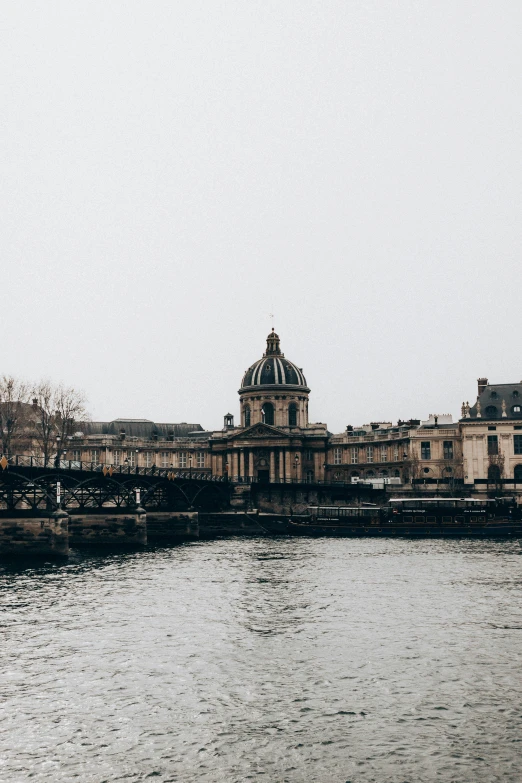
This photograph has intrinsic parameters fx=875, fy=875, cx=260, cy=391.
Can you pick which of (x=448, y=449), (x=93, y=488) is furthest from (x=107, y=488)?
(x=448, y=449)

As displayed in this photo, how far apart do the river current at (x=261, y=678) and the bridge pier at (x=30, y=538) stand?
9880 millimetres

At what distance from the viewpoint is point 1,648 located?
40.0m

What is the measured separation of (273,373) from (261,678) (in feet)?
499

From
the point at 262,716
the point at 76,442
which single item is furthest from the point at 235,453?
the point at 262,716

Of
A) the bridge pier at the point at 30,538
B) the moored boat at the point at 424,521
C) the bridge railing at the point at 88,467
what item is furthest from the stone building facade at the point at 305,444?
the bridge pier at the point at 30,538

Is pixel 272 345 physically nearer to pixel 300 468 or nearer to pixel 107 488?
pixel 300 468

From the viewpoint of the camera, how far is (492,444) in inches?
5891

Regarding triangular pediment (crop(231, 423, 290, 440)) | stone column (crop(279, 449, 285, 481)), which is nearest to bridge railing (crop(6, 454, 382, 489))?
stone column (crop(279, 449, 285, 481))

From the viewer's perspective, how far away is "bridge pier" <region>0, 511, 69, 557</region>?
74.4 metres

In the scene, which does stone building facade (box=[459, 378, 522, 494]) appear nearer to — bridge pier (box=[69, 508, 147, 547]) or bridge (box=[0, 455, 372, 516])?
bridge (box=[0, 455, 372, 516])

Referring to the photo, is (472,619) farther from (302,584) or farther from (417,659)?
(302,584)

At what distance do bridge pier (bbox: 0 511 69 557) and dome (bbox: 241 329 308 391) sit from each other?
11281 cm

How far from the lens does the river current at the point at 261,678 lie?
26.5 m

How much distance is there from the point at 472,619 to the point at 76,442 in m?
139
